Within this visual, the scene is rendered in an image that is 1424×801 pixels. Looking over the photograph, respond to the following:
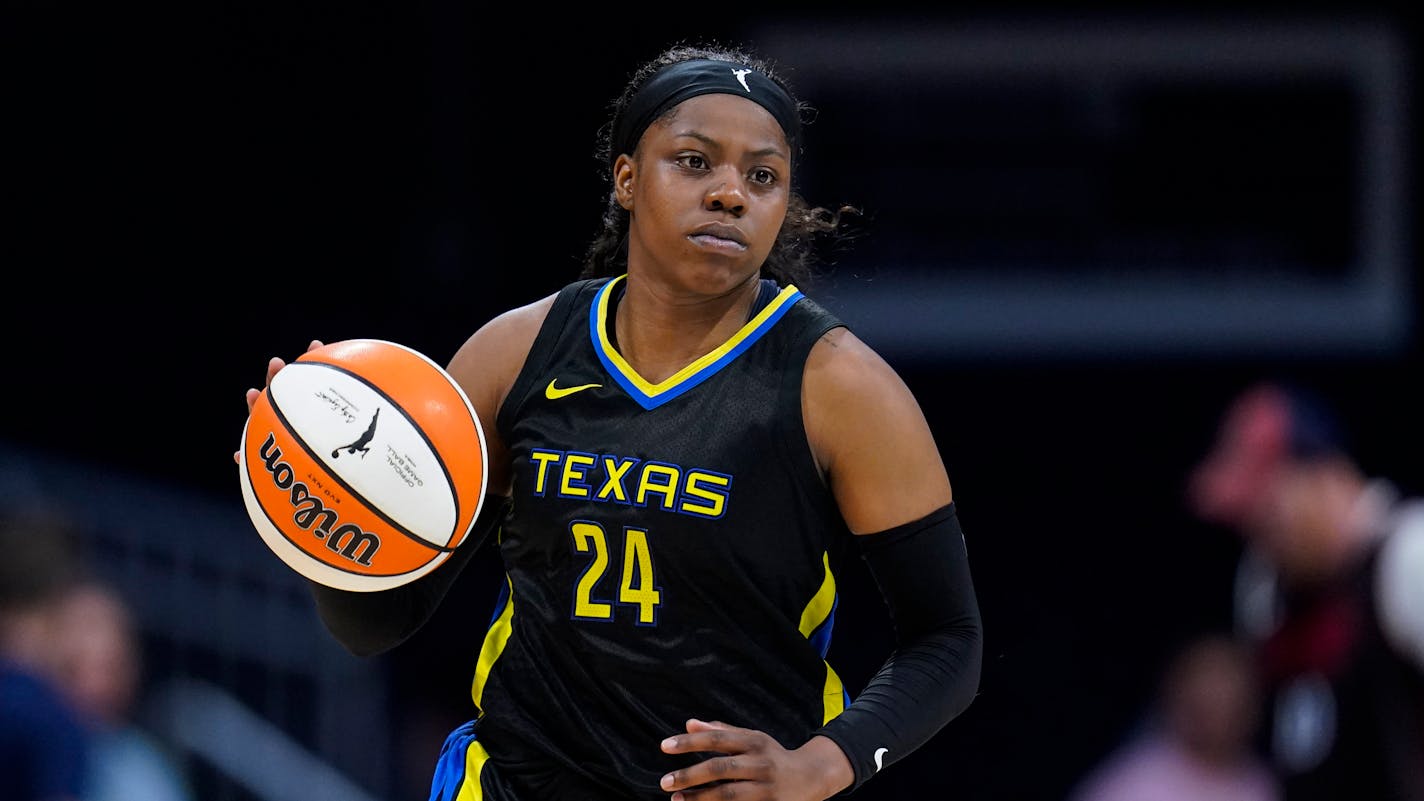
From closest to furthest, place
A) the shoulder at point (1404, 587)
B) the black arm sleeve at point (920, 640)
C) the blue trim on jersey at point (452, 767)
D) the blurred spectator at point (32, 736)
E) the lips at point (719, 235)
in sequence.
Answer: the black arm sleeve at point (920, 640)
the lips at point (719, 235)
the blue trim on jersey at point (452, 767)
the shoulder at point (1404, 587)
the blurred spectator at point (32, 736)

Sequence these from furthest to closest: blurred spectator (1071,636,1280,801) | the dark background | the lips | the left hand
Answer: the dark background → blurred spectator (1071,636,1280,801) → the lips → the left hand

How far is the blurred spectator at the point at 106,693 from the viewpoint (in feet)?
17.3

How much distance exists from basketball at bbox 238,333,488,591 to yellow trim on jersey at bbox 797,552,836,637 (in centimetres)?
53

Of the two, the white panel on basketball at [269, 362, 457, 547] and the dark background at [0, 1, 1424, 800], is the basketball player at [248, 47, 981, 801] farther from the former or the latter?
the dark background at [0, 1, 1424, 800]

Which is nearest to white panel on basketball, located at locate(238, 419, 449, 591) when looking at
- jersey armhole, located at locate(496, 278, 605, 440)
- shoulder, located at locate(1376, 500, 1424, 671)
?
jersey armhole, located at locate(496, 278, 605, 440)

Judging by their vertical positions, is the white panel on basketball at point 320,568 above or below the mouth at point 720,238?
below

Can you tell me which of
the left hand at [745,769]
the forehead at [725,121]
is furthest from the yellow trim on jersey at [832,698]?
the forehead at [725,121]

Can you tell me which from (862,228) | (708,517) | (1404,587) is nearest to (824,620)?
(708,517)

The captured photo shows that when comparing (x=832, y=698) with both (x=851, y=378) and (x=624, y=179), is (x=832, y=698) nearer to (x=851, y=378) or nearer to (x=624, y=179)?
(x=851, y=378)

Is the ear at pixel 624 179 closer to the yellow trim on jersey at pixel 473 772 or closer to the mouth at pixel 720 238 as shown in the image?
the mouth at pixel 720 238

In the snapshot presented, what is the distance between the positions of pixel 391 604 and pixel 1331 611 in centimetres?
293

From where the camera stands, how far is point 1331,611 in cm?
494

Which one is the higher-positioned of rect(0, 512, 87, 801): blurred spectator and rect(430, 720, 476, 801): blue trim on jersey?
rect(430, 720, 476, 801): blue trim on jersey

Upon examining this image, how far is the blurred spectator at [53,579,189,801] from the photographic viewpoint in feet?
17.3
